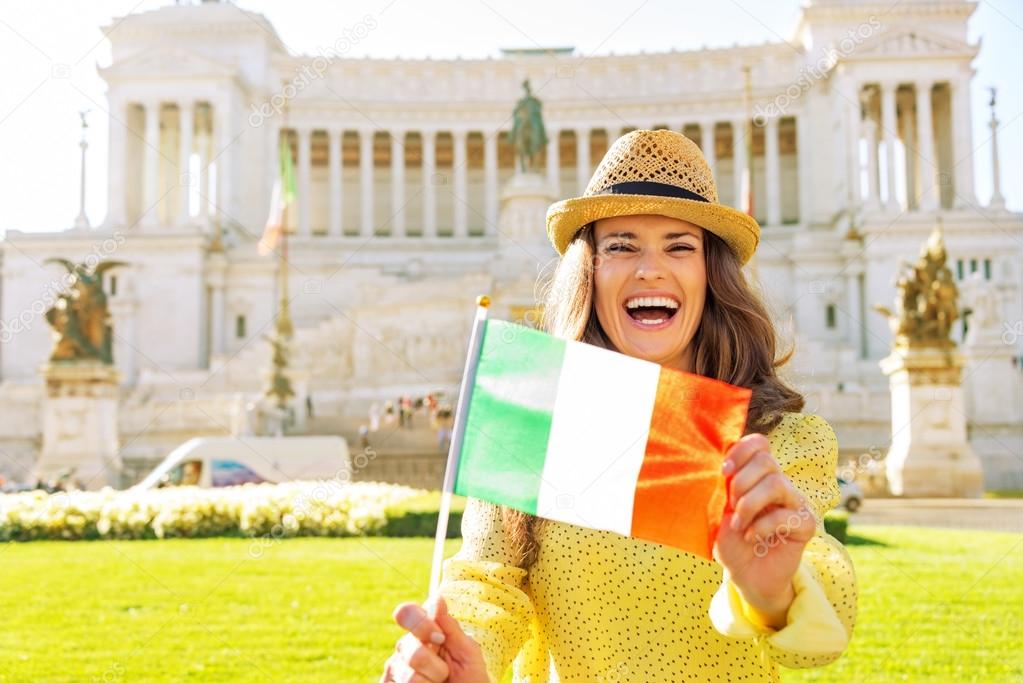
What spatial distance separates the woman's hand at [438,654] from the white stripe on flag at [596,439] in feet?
1.16

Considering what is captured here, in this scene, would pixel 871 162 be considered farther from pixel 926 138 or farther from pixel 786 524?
pixel 786 524

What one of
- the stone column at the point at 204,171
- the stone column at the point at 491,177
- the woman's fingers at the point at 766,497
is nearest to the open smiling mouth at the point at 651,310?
the woman's fingers at the point at 766,497

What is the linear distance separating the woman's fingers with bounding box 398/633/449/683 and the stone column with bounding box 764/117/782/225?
69.1 m

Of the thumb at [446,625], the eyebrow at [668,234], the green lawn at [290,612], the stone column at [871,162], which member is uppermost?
the stone column at [871,162]

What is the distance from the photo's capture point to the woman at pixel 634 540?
2973mm

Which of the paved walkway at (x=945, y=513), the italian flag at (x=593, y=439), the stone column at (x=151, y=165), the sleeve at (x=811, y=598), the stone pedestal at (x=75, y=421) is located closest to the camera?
the sleeve at (x=811, y=598)

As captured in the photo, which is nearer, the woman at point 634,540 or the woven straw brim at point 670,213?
the woman at point 634,540

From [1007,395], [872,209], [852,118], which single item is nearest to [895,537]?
[1007,395]

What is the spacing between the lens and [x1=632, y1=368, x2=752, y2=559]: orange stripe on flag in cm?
245

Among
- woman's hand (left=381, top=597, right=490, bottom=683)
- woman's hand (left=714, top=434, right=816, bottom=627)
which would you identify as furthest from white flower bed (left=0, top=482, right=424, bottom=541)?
woman's hand (left=714, top=434, right=816, bottom=627)

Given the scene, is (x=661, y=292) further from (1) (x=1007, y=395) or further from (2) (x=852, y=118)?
(2) (x=852, y=118)

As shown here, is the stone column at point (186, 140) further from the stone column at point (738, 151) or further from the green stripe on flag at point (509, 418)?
the green stripe on flag at point (509, 418)

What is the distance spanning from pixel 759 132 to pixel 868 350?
24052mm

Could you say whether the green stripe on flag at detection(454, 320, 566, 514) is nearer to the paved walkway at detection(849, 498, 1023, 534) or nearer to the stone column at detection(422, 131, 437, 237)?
the paved walkway at detection(849, 498, 1023, 534)
